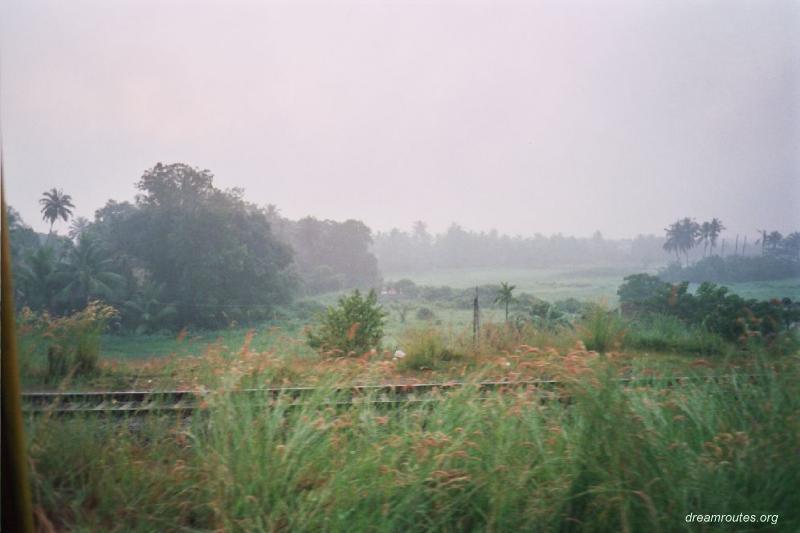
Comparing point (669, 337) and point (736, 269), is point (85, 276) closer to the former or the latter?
point (669, 337)

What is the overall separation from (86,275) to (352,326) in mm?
3148

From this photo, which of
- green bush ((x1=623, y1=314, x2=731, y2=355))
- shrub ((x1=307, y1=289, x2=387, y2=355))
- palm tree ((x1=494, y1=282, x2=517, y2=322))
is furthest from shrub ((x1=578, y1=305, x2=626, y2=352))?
shrub ((x1=307, y1=289, x2=387, y2=355))

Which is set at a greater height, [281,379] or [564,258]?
[564,258]

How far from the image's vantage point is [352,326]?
5035mm

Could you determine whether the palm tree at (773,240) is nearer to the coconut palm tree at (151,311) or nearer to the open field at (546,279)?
the open field at (546,279)

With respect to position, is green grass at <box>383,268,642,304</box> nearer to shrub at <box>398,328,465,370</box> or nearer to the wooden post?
the wooden post

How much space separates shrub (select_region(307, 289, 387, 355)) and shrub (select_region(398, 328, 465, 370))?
46 cm

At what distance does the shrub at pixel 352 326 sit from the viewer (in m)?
5.04

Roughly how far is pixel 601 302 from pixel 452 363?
2029 millimetres

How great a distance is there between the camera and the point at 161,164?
5.21 m

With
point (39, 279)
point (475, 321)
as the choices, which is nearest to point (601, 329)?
point (475, 321)

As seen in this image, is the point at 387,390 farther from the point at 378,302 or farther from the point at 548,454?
the point at 548,454

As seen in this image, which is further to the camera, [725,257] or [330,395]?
[725,257]

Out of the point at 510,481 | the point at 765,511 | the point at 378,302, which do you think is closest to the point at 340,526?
the point at 510,481
